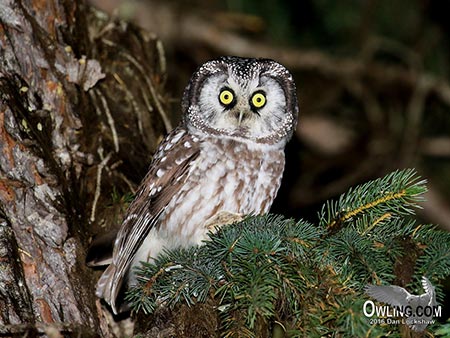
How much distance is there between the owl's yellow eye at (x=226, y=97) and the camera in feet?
12.8

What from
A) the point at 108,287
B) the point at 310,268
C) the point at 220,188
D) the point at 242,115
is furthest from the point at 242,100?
the point at 310,268

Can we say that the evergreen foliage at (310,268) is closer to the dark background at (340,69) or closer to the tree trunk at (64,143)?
the tree trunk at (64,143)

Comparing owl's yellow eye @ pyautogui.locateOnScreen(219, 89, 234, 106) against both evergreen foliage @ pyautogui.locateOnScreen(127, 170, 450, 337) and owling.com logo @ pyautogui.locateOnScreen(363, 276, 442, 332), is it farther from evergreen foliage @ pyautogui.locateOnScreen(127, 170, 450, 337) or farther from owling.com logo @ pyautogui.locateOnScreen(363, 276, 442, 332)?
owling.com logo @ pyautogui.locateOnScreen(363, 276, 442, 332)

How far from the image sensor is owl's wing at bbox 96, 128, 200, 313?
3693mm

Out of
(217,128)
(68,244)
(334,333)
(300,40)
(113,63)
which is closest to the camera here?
(334,333)

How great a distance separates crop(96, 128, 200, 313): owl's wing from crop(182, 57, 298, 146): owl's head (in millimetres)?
155

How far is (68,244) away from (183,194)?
0.63m

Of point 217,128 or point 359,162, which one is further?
point 359,162

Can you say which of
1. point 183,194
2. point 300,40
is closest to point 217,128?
point 183,194

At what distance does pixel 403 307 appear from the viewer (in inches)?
106

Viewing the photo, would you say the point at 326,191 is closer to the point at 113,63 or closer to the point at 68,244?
the point at 113,63

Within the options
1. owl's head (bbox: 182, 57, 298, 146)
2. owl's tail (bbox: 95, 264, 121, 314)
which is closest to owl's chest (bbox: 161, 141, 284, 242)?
owl's head (bbox: 182, 57, 298, 146)

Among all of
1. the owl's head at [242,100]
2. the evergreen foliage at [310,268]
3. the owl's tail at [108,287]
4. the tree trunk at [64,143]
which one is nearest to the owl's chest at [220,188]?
the owl's head at [242,100]

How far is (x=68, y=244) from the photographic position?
363 centimetres
